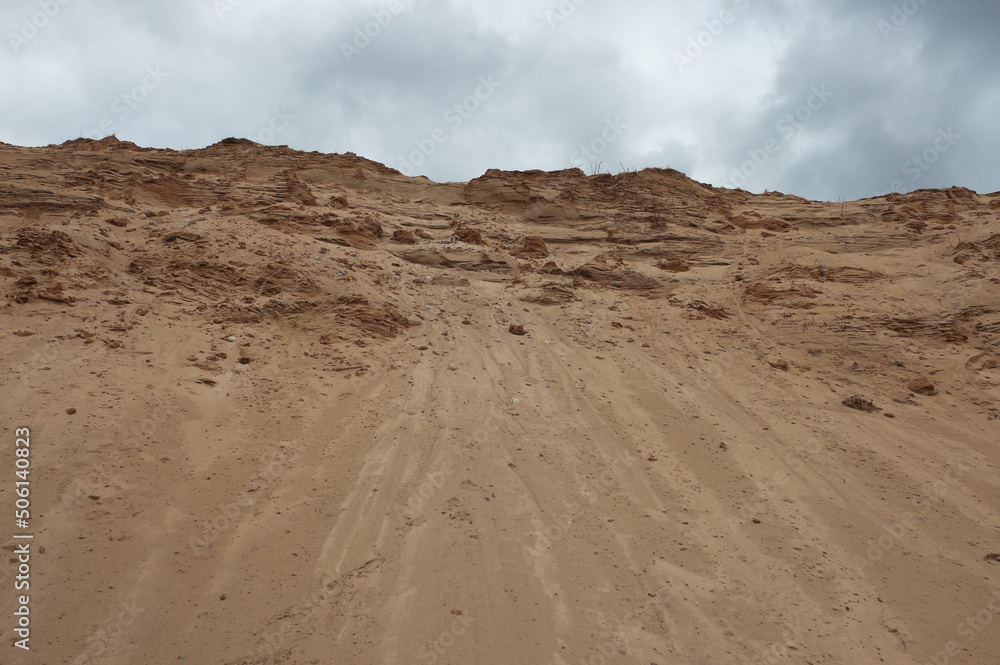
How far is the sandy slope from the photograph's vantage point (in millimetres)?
3590

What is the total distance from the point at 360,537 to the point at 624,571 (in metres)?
2.12

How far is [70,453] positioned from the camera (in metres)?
4.73

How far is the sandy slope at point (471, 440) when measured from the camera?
359 cm

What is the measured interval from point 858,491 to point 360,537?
508 cm

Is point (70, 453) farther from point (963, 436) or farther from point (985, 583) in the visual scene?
point (963, 436)

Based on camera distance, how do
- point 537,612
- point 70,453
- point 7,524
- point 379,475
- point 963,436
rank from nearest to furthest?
point 537,612, point 7,524, point 70,453, point 379,475, point 963,436

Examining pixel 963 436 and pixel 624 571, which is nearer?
pixel 624 571

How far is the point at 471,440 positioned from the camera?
585 centimetres

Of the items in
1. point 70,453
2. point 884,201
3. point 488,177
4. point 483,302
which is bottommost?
point 70,453

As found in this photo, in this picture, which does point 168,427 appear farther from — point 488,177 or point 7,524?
point 488,177

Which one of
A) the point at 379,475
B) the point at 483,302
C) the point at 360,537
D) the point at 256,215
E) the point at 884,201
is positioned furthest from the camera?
the point at 884,201

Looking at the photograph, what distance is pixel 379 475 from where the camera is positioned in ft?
17.0

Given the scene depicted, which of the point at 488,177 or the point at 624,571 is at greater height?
the point at 488,177

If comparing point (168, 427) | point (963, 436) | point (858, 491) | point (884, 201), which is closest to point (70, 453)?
point (168, 427)
